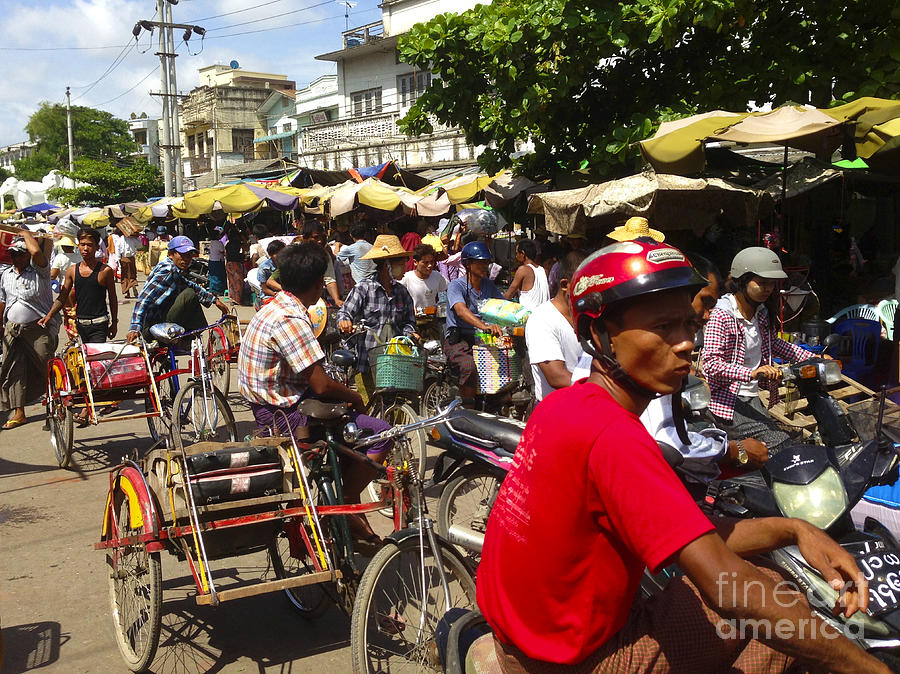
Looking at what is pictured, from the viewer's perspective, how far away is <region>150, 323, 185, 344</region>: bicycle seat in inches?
290

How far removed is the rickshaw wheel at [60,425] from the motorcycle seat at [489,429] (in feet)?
14.5

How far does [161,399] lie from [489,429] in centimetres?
451

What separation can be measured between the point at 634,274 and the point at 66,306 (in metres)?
8.57

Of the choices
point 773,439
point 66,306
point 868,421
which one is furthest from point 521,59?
point 868,421

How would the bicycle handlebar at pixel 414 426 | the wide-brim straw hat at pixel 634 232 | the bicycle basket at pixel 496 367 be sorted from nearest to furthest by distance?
1. the bicycle handlebar at pixel 414 426
2. the wide-brim straw hat at pixel 634 232
3. the bicycle basket at pixel 496 367

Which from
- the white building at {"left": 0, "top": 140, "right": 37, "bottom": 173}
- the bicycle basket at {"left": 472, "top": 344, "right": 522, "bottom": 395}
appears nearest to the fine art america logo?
the bicycle basket at {"left": 472, "top": 344, "right": 522, "bottom": 395}

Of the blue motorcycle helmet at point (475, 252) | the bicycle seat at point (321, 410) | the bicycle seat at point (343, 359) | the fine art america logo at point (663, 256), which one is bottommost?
the bicycle seat at point (321, 410)

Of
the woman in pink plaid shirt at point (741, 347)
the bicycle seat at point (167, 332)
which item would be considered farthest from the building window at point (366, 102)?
the woman in pink plaid shirt at point (741, 347)

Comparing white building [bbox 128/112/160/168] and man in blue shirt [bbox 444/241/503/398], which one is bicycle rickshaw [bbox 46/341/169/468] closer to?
man in blue shirt [bbox 444/241/503/398]

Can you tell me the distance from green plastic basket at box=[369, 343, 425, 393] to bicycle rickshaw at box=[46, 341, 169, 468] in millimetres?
2022

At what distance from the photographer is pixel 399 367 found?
→ 6.74 meters

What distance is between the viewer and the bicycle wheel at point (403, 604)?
3.24 meters

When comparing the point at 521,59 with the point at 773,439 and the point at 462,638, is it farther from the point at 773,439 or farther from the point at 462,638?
the point at 462,638

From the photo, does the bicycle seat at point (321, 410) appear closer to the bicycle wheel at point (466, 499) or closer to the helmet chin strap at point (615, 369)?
the bicycle wheel at point (466, 499)
